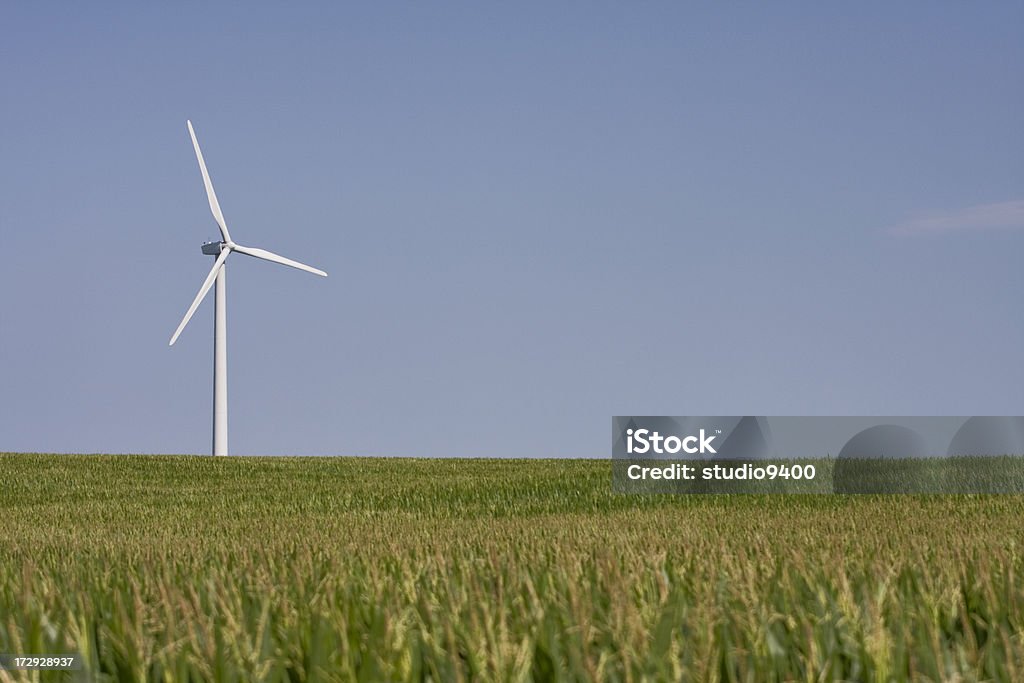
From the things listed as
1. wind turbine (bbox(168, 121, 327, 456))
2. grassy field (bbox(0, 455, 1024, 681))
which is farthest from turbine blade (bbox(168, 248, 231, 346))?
grassy field (bbox(0, 455, 1024, 681))

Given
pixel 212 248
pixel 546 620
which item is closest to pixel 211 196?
pixel 212 248

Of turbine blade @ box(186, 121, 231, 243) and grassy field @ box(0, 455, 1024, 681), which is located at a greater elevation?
turbine blade @ box(186, 121, 231, 243)

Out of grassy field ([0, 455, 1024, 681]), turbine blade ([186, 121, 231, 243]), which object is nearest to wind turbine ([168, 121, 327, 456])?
turbine blade ([186, 121, 231, 243])

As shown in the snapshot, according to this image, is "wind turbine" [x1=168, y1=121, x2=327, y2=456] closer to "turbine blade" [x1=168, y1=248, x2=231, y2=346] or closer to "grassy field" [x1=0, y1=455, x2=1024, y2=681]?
"turbine blade" [x1=168, y1=248, x2=231, y2=346]

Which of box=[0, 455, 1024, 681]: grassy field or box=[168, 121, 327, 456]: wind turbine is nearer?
box=[0, 455, 1024, 681]: grassy field

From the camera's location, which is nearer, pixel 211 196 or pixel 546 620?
pixel 546 620

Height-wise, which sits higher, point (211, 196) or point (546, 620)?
point (211, 196)

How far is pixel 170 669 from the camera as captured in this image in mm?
4004

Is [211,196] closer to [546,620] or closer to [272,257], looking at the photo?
[272,257]

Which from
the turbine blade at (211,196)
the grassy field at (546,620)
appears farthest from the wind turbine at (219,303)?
the grassy field at (546,620)

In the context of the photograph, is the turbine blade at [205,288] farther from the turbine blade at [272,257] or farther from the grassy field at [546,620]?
the grassy field at [546,620]

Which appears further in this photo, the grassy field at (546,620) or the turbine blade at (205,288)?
the turbine blade at (205,288)

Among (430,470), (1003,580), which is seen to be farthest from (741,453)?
(1003,580)

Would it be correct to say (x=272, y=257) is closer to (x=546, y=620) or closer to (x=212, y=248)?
(x=212, y=248)
